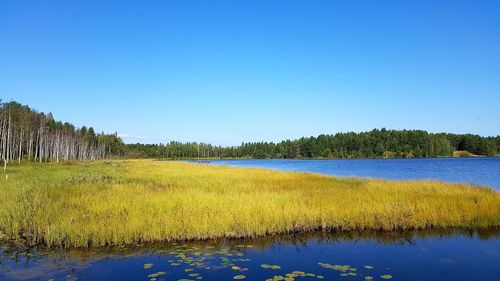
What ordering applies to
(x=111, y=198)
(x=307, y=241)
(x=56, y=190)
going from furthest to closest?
1. (x=56, y=190)
2. (x=111, y=198)
3. (x=307, y=241)

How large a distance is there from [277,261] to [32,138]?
85.9m

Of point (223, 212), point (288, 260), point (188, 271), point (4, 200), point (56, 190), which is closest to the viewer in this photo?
point (188, 271)

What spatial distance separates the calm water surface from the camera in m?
10.1

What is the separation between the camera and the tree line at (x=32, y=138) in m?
72.0

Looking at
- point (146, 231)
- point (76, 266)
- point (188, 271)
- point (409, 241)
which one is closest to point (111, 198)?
point (146, 231)

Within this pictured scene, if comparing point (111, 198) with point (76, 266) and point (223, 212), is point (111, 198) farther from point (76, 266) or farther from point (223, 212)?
point (76, 266)

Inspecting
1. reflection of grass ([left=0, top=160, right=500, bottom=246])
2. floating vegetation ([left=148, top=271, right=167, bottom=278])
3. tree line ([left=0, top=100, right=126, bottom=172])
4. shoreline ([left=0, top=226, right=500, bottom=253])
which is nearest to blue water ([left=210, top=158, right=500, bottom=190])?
reflection of grass ([left=0, top=160, right=500, bottom=246])

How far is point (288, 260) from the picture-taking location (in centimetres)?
1163

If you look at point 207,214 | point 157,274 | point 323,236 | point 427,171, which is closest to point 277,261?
point 157,274

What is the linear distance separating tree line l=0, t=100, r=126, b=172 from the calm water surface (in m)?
36.9

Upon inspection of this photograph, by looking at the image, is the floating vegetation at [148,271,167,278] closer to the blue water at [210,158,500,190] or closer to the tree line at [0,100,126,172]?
the blue water at [210,158,500,190]

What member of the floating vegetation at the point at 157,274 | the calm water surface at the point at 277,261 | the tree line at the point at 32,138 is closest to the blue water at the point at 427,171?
the calm water surface at the point at 277,261

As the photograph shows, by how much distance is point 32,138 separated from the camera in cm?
8225

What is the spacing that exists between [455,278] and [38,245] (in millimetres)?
13121
